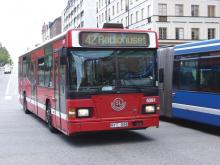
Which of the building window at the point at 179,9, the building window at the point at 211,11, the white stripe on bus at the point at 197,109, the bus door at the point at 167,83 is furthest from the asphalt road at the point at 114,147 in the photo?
the building window at the point at 211,11

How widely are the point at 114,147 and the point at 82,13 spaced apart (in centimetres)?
10059

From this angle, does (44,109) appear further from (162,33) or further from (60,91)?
(162,33)

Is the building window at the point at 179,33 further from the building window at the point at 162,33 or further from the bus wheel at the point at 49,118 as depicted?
the bus wheel at the point at 49,118

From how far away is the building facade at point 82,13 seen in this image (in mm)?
103938

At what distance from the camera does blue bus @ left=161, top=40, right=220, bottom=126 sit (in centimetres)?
1144

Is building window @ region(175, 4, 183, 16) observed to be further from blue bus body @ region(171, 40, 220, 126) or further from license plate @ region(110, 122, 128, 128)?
license plate @ region(110, 122, 128, 128)

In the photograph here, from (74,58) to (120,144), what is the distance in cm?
221

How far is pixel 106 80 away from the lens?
33.0 feet

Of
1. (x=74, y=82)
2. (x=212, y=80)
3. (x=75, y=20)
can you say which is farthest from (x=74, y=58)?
(x=75, y=20)

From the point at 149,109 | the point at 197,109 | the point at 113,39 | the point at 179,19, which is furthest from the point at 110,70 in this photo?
the point at 179,19

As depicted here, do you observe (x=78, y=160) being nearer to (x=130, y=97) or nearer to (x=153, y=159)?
(x=153, y=159)

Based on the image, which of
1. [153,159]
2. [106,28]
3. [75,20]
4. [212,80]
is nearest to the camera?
[153,159]

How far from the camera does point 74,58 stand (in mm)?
9930

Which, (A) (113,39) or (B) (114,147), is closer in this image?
(B) (114,147)
